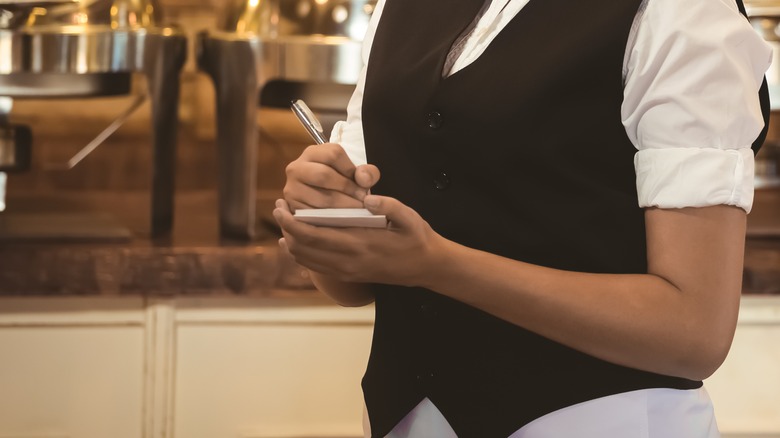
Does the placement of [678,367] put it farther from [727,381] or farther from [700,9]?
[727,381]

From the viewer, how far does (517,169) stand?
88 cm

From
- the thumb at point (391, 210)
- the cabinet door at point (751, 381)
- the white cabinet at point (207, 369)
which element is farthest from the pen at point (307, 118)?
the cabinet door at point (751, 381)

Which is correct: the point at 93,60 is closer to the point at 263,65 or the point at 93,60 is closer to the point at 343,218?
the point at 263,65

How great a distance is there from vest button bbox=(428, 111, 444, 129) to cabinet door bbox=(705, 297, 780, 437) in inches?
40.8

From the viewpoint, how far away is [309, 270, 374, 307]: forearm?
3.41 ft

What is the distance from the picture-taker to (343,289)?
3.43 ft

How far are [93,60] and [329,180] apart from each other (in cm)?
101

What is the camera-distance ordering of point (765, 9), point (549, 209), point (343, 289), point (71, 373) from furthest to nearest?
point (765, 9), point (71, 373), point (343, 289), point (549, 209)

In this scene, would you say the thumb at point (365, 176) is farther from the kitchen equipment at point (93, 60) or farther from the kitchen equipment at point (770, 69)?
the kitchen equipment at point (770, 69)

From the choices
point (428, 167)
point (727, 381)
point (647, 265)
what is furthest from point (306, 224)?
point (727, 381)

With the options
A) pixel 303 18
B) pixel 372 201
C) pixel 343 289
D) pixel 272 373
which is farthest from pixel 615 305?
pixel 303 18

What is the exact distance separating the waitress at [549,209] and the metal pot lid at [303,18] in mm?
795

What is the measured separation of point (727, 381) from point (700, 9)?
3.63 feet

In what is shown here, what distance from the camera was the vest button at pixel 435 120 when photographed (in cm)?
91
